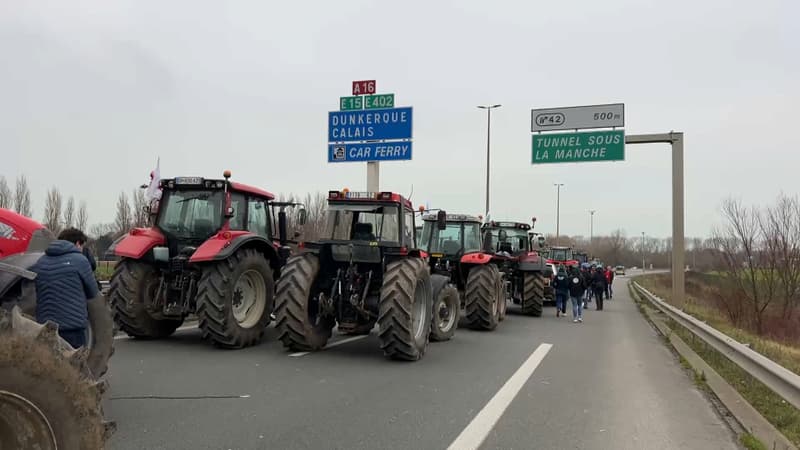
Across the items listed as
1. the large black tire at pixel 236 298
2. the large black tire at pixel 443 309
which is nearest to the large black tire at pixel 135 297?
the large black tire at pixel 236 298

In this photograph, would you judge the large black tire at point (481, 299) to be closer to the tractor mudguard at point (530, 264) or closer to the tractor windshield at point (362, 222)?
the tractor mudguard at point (530, 264)

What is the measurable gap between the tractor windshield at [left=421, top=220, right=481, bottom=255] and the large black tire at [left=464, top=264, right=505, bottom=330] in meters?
1.50

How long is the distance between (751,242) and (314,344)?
17036mm

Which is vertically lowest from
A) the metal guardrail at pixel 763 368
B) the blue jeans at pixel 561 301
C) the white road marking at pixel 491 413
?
the white road marking at pixel 491 413

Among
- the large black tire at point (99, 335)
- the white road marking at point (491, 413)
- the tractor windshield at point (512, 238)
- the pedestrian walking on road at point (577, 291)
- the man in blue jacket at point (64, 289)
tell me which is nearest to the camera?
the man in blue jacket at point (64, 289)

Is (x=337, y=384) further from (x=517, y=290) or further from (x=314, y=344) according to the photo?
(x=517, y=290)

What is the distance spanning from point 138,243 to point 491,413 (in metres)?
6.22

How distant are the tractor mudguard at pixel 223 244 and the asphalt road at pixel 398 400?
55.6 inches

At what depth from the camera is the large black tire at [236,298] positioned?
8.73m

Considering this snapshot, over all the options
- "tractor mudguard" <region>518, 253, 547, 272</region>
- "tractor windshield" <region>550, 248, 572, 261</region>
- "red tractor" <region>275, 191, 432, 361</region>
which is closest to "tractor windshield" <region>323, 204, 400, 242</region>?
"red tractor" <region>275, 191, 432, 361</region>

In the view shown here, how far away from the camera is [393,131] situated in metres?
16.9

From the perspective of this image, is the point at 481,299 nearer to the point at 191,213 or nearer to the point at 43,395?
the point at 191,213

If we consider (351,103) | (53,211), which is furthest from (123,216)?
(351,103)

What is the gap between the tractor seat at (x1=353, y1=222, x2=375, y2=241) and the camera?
32.0 feet
